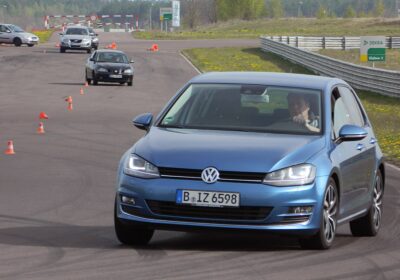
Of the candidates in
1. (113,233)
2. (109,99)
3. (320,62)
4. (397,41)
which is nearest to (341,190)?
(113,233)

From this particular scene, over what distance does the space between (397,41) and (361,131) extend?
66.5 meters

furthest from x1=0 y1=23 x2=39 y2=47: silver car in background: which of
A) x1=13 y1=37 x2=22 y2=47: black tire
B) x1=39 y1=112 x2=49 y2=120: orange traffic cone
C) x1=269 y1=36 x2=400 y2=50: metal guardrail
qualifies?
x1=39 y1=112 x2=49 y2=120: orange traffic cone

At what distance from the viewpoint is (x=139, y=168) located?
9.41 meters

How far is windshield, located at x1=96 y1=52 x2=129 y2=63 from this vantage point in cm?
4522

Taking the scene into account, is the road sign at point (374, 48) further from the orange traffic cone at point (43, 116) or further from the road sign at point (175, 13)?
the road sign at point (175, 13)

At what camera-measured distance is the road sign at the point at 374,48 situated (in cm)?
4353

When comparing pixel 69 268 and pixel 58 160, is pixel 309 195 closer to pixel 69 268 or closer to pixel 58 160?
pixel 69 268

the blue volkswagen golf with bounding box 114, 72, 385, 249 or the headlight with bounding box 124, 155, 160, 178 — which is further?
the headlight with bounding box 124, 155, 160, 178

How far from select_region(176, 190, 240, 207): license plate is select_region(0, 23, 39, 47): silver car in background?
67363mm

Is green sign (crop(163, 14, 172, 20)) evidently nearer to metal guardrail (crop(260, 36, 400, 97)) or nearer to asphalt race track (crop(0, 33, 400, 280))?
metal guardrail (crop(260, 36, 400, 97))

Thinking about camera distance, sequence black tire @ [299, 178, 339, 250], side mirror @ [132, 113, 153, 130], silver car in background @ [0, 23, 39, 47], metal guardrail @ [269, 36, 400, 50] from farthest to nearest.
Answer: silver car in background @ [0, 23, 39, 47] < metal guardrail @ [269, 36, 400, 50] < side mirror @ [132, 113, 153, 130] < black tire @ [299, 178, 339, 250]

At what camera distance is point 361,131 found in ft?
33.2

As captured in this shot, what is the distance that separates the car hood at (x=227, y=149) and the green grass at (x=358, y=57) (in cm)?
4581

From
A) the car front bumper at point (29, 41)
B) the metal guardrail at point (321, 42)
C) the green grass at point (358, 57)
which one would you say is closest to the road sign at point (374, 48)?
the green grass at point (358, 57)
